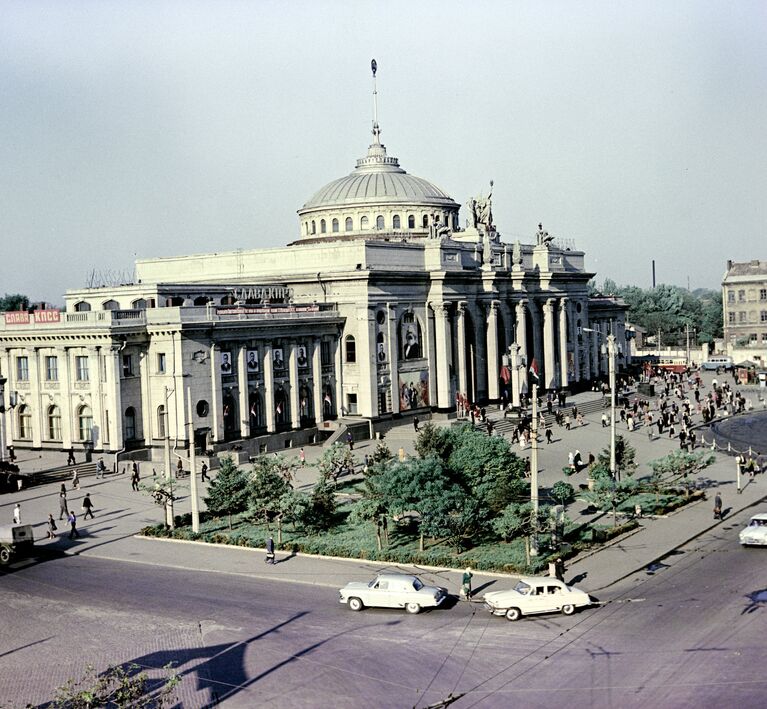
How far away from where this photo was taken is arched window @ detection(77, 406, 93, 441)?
69.4m

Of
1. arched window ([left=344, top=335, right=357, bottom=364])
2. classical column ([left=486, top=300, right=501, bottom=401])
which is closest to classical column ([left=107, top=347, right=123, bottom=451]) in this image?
arched window ([left=344, top=335, right=357, bottom=364])

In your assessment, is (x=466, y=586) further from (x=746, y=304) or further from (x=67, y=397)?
(x=746, y=304)

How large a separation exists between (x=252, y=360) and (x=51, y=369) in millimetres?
13342


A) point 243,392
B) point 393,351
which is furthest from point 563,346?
point 243,392

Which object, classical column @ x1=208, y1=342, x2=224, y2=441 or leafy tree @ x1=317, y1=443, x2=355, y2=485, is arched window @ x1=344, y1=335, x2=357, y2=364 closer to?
classical column @ x1=208, y1=342, x2=224, y2=441

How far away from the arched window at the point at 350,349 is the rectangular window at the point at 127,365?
19428 millimetres

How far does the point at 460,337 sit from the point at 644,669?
203 feet

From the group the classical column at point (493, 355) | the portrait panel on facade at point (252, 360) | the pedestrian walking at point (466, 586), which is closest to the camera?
the pedestrian walking at point (466, 586)

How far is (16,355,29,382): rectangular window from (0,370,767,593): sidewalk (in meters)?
6.24

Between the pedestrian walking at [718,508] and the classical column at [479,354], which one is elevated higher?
the classical column at [479,354]

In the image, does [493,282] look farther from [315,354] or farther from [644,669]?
[644,669]

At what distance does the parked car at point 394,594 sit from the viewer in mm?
35219

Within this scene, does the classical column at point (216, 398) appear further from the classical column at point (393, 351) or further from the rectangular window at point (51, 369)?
the classical column at point (393, 351)

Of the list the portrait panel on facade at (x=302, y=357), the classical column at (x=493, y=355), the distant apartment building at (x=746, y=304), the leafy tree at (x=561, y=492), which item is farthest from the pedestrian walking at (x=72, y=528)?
the distant apartment building at (x=746, y=304)
